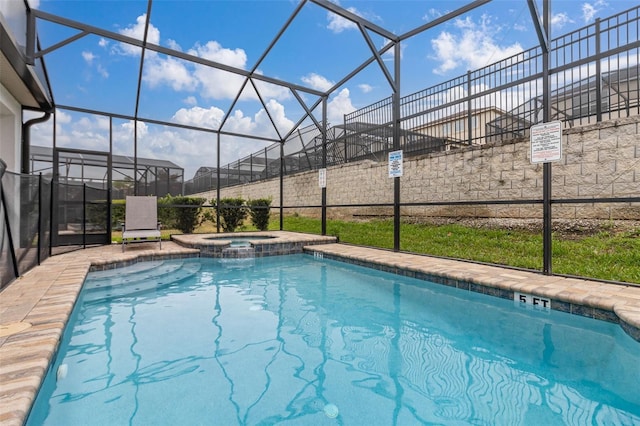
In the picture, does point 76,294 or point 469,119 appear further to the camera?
point 469,119

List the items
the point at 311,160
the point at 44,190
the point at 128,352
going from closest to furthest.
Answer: the point at 128,352
the point at 44,190
the point at 311,160

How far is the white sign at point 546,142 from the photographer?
12.5 feet

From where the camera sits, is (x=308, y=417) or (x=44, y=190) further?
(x=44, y=190)

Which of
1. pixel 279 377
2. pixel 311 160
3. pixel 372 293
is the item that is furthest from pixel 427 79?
pixel 279 377

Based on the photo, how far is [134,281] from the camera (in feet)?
15.2

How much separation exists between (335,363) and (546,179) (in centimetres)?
365

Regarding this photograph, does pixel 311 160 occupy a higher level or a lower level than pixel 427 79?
lower

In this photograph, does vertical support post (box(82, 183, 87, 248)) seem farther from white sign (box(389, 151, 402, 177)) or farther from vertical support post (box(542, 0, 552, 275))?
vertical support post (box(542, 0, 552, 275))

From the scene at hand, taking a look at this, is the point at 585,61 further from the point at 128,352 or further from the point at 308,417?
the point at 128,352

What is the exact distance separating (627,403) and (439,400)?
1.09m

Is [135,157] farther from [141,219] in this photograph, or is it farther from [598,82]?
[598,82]

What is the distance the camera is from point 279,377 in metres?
2.10

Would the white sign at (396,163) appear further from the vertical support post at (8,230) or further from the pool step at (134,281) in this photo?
the vertical support post at (8,230)

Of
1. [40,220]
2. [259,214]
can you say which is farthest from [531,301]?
[259,214]
